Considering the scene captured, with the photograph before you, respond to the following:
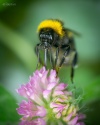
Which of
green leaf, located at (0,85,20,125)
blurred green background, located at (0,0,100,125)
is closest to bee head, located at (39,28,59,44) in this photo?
green leaf, located at (0,85,20,125)

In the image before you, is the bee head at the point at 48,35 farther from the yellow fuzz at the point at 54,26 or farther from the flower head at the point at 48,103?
the flower head at the point at 48,103

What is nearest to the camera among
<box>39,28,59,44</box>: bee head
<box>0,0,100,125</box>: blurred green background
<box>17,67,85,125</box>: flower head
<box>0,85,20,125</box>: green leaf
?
<box>17,67,85,125</box>: flower head

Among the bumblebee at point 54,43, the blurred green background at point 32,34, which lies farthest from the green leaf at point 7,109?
the blurred green background at point 32,34

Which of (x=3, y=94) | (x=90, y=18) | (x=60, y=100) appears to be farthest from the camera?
(x=90, y=18)

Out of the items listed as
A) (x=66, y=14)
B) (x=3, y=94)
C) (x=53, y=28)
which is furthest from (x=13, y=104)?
(x=66, y=14)

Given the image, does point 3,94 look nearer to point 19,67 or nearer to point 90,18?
point 19,67

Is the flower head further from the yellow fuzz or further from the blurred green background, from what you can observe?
the blurred green background
